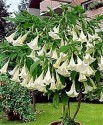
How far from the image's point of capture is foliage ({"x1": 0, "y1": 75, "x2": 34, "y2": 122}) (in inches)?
323

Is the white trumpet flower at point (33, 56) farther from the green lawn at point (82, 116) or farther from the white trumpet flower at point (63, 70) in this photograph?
the green lawn at point (82, 116)

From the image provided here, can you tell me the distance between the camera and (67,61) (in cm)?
296

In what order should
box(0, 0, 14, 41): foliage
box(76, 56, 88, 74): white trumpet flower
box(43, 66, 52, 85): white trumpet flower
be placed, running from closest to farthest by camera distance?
1. box(76, 56, 88, 74): white trumpet flower
2. box(43, 66, 52, 85): white trumpet flower
3. box(0, 0, 14, 41): foliage

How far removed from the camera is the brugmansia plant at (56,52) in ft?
9.86

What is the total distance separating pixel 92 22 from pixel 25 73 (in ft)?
2.52

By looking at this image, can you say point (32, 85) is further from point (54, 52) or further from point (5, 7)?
point (5, 7)

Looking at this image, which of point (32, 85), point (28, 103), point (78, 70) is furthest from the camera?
point (28, 103)

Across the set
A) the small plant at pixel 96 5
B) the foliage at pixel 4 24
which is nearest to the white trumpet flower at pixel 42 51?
the foliage at pixel 4 24

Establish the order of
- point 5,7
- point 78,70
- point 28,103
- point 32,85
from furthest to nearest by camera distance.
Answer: point 5,7
point 28,103
point 32,85
point 78,70

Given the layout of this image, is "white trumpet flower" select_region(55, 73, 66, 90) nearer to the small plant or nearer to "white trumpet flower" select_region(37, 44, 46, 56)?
"white trumpet flower" select_region(37, 44, 46, 56)

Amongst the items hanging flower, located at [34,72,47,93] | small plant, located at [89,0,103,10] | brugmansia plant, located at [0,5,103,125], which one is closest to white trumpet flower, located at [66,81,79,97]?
brugmansia plant, located at [0,5,103,125]

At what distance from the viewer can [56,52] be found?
10.1 feet

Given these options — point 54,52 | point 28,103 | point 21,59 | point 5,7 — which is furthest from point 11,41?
point 5,7

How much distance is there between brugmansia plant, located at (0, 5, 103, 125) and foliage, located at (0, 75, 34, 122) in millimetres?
4959
